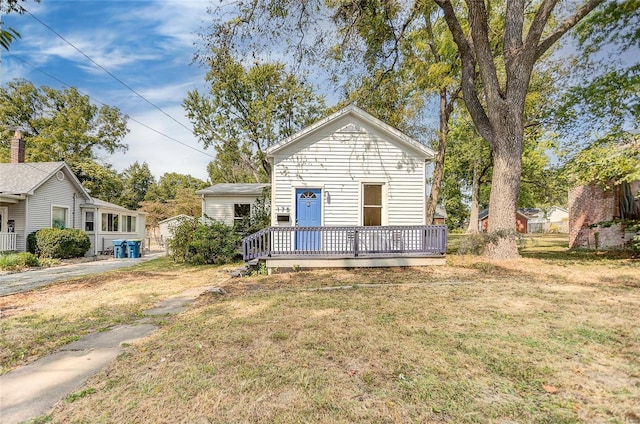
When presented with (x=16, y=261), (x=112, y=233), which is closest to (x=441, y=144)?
(x=16, y=261)

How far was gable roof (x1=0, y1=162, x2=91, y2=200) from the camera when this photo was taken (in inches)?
568

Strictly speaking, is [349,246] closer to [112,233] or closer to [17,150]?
[112,233]

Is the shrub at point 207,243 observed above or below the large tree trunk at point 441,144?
below

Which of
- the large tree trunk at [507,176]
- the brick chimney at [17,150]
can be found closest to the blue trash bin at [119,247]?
the brick chimney at [17,150]

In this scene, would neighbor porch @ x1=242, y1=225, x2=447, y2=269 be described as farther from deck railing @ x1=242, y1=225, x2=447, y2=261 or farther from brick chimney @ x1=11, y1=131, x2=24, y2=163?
brick chimney @ x1=11, y1=131, x2=24, y2=163

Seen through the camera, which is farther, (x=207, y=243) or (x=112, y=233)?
(x=112, y=233)

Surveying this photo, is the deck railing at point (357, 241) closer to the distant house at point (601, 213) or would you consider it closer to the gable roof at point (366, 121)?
the gable roof at point (366, 121)

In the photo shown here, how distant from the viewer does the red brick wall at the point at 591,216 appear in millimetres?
13844

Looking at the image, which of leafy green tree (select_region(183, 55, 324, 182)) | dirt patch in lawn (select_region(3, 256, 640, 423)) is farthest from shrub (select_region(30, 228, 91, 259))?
dirt patch in lawn (select_region(3, 256, 640, 423))

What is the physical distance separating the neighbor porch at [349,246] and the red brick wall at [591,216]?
10316 mm

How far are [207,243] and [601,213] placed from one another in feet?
58.4

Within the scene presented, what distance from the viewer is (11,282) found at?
8883 millimetres

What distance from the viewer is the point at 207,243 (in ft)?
39.3

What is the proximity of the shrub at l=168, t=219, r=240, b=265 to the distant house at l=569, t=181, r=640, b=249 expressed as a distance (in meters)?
14.8
